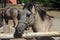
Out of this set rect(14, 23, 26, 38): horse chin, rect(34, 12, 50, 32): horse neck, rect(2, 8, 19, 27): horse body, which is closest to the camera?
rect(14, 23, 26, 38): horse chin

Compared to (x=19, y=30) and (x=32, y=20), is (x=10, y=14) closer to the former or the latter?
(x=32, y=20)

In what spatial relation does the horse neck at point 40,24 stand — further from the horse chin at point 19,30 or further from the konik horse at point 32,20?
the horse chin at point 19,30

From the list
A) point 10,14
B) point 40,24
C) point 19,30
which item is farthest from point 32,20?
point 10,14

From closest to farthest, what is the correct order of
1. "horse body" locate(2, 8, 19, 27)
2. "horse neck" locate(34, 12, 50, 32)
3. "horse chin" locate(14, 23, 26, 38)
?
"horse chin" locate(14, 23, 26, 38)
"horse neck" locate(34, 12, 50, 32)
"horse body" locate(2, 8, 19, 27)

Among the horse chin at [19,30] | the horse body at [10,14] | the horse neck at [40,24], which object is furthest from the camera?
the horse body at [10,14]

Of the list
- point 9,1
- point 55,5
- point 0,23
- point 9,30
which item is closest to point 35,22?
point 9,30

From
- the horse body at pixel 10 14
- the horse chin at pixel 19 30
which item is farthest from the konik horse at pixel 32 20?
the horse body at pixel 10 14

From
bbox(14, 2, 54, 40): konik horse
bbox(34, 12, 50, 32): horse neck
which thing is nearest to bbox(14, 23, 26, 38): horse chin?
bbox(14, 2, 54, 40): konik horse

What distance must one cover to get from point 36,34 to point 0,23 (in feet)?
11.7

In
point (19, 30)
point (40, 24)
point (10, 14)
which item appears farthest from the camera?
point (10, 14)

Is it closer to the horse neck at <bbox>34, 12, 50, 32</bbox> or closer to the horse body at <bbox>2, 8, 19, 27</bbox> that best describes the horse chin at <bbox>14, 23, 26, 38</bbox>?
the horse neck at <bbox>34, 12, 50, 32</bbox>

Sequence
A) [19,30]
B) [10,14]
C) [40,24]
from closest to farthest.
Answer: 1. [19,30]
2. [40,24]
3. [10,14]

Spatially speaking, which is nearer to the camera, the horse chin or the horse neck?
the horse chin

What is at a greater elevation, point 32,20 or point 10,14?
point 32,20
